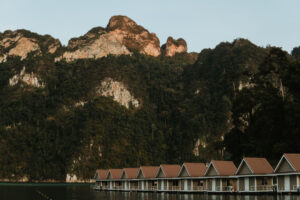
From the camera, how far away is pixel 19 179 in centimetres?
18938

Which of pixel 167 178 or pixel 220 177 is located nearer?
pixel 220 177

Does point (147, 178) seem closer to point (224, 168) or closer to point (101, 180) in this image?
point (224, 168)

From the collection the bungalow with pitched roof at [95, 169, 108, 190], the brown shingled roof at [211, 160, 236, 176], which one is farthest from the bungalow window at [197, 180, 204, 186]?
the bungalow with pitched roof at [95, 169, 108, 190]

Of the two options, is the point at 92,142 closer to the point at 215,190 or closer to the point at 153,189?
the point at 153,189

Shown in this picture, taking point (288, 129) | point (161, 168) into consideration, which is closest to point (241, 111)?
point (288, 129)

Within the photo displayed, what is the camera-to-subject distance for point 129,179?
90.6 m

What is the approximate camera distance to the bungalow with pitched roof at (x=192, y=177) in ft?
243

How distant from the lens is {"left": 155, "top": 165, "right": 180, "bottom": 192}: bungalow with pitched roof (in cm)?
7869

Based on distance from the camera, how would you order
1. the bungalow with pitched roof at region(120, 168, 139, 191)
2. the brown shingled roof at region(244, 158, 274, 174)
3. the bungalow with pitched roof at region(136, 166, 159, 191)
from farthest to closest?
A: 1. the bungalow with pitched roof at region(120, 168, 139, 191)
2. the bungalow with pitched roof at region(136, 166, 159, 191)
3. the brown shingled roof at region(244, 158, 274, 174)

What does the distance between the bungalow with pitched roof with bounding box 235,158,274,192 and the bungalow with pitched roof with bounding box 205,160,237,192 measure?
2997 millimetres

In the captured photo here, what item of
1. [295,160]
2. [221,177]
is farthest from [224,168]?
[295,160]

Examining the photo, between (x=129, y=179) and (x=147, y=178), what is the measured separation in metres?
6.86

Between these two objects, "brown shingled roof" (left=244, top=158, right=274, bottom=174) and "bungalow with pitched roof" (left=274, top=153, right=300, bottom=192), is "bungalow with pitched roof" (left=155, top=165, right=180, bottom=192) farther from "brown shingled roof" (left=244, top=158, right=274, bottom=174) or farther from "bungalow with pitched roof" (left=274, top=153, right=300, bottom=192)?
"bungalow with pitched roof" (left=274, top=153, right=300, bottom=192)

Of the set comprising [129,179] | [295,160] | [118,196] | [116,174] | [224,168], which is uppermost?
[295,160]
